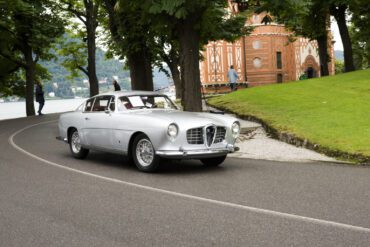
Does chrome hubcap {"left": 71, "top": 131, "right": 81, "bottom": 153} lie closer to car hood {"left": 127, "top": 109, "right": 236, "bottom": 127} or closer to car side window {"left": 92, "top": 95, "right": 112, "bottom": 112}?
car side window {"left": 92, "top": 95, "right": 112, "bottom": 112}

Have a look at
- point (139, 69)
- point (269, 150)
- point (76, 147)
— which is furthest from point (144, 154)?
point (139, 69)

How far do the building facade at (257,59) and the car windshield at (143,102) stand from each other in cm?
4369

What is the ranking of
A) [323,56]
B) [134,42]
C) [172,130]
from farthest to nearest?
[323,56]
[134,42]
[172,130]

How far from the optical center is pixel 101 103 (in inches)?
444

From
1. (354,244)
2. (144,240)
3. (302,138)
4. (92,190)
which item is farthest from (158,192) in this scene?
(302,138)

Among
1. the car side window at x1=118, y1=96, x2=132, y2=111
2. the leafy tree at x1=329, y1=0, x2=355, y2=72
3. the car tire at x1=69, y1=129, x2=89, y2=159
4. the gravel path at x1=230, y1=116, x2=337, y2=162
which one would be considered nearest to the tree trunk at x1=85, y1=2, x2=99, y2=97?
the leafy tree at x1=329, y1=0, x2=355, y2=72

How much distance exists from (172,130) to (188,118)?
1.67 feet

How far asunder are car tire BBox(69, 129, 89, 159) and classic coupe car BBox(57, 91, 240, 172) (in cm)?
2

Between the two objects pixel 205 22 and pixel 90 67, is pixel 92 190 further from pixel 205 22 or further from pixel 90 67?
pixel 90 67

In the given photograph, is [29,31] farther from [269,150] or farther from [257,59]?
[257,59]

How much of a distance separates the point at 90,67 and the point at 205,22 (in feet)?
66.1

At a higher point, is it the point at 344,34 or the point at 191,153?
the point at 344,34

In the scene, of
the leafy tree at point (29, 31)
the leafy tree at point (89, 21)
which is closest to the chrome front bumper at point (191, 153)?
the leafy tree at point (29, 31)

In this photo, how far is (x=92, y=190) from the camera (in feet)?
26.0
